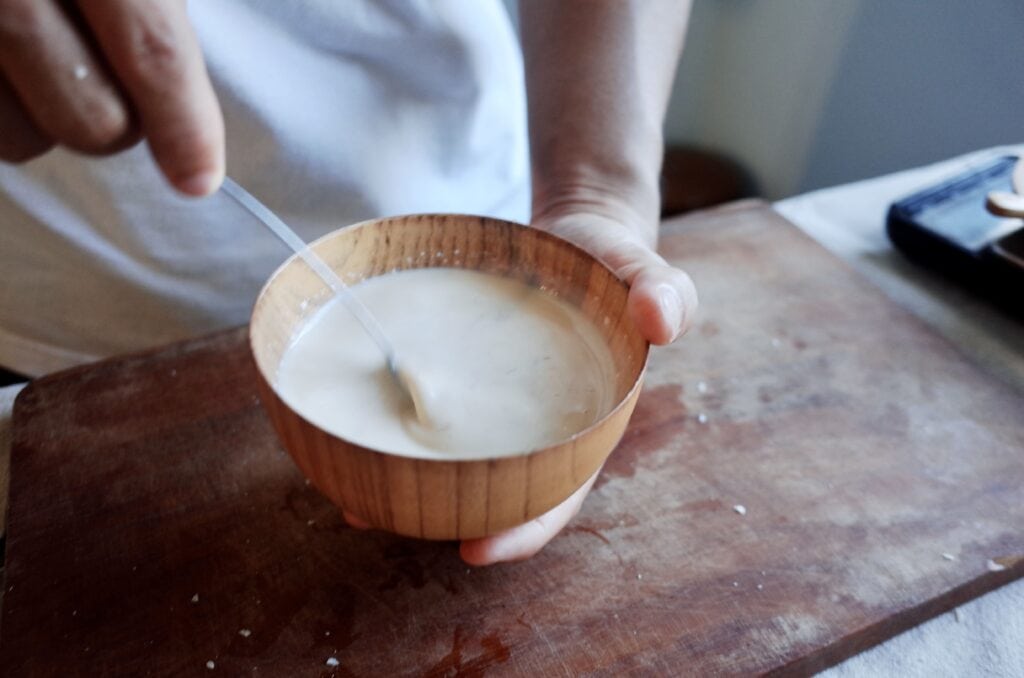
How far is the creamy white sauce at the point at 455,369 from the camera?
1.69 ft

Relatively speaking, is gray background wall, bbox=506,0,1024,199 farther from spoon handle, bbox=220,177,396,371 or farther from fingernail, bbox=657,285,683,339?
spoon handle, bbox=220,177,396,371

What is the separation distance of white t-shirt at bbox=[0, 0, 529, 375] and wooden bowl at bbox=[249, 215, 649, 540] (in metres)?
0.26

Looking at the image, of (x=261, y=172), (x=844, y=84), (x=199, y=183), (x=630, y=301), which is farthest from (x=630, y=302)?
(x=844, y=84)

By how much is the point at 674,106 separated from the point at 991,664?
1.83 metres

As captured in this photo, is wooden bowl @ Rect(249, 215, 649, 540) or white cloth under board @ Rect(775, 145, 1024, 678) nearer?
wooden bowl @ Rect(249, 215, 649, 540)

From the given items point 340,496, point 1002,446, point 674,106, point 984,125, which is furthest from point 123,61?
point 674,106

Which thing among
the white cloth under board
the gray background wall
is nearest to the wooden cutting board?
the white cloth under board

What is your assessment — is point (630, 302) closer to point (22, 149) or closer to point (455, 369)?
point (455, 369)

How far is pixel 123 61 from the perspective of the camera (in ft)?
1.33

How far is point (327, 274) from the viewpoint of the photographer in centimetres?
57

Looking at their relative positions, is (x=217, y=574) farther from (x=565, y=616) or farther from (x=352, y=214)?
(x=352, y=214)

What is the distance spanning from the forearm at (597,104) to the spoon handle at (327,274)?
0.28 m

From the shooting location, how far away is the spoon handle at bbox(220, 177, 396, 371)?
0.55 metres

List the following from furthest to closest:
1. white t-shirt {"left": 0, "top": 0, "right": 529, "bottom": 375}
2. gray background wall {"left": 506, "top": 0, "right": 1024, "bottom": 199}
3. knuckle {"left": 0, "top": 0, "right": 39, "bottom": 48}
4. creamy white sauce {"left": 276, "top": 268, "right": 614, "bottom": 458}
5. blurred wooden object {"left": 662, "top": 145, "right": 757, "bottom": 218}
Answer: blurred wooden object {"left": 662, "top": 145, "right": 757, "bottom": 218} → gray background wall {"left": 506, "top": 0, "right": 1024, "bottom": 199} → white t-shirt {"left": 0, "top": 0, "right": 529, "bottom": 375} → creamy white sauce {"left": 276, "top": 268, "right": 614, "bottom": 458} → knuckle {"left": 0, "top": 0, "right": 39, "bottom": 48}
